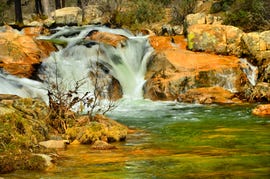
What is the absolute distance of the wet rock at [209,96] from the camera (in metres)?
18.2

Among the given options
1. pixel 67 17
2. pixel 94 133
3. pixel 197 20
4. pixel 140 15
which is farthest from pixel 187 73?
pixel 67 17

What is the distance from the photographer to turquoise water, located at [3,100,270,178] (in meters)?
7.08

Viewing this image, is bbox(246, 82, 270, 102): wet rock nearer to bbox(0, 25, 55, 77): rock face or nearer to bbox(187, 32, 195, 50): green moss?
bbox(187, 32, 195, 50): green moss

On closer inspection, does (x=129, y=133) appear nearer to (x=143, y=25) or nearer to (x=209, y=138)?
(x=209, y=138)

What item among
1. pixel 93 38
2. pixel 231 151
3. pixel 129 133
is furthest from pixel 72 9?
pixel 231 151

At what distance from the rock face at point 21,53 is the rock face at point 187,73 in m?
4.51

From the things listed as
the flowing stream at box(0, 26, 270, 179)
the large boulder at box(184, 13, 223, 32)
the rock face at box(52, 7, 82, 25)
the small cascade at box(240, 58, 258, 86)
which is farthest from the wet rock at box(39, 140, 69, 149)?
the rock face at box(52, 7, 82, 25)

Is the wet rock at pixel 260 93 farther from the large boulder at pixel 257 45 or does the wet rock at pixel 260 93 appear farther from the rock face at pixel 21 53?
the rock face at pixel 21 53

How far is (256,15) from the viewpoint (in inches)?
1094

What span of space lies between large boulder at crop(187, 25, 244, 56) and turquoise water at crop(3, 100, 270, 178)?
26.6 feet

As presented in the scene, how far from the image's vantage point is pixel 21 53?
65.6 feet

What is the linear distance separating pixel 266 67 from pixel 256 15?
803cm

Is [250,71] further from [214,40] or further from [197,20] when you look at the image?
[197,20]

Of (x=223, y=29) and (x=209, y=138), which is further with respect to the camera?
(x=223, y=29)
